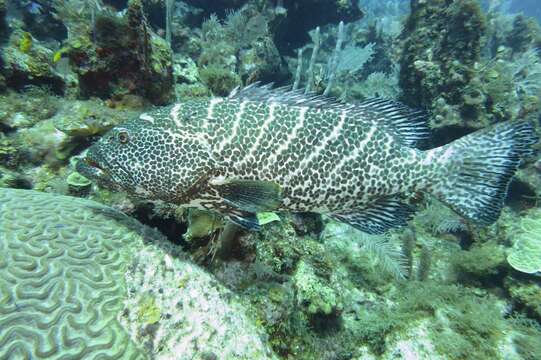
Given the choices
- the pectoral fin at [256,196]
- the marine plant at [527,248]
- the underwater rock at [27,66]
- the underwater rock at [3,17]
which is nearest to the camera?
the pectoral fin at [256,196]

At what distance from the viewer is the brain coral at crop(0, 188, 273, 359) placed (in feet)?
8.34

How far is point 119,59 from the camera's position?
6.07 meters

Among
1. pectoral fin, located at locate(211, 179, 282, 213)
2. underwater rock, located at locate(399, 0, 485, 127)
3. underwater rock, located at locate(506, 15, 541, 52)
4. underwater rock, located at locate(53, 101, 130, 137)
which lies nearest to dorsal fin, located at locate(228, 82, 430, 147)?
pectoral fin, located at locate(211, 179, 282, 213)

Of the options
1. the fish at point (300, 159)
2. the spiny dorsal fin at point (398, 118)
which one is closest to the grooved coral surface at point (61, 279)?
the fish at point (300, 159)

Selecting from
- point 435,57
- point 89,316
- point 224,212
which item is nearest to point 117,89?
point 224,212

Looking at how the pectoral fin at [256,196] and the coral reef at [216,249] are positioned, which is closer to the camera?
Result: the coral reef at [216,249]

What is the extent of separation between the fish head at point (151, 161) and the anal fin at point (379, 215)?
1676 millimetres

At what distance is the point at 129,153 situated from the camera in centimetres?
350

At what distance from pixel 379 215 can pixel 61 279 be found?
321 centimetres

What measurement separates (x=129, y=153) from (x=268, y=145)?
145 cm

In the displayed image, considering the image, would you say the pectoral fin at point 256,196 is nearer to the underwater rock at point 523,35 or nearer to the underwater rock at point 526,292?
the underwater rock at point 526,292

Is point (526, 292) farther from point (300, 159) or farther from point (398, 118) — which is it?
point (300, 159)

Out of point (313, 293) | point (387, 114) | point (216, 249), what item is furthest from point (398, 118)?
point (216, 249)

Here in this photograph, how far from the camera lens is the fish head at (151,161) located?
346cm
